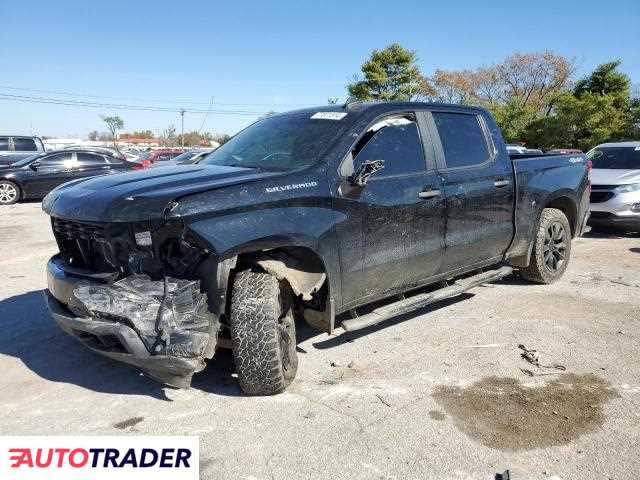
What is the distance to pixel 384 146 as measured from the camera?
13.2 feet

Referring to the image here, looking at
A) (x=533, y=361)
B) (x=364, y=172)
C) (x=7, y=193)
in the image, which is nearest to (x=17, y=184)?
(x=7, y=193)

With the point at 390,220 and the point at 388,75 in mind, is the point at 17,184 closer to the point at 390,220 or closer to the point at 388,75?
the point at 390,220

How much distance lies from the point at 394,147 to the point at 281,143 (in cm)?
87

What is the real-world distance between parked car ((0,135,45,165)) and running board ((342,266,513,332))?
18.3 metres

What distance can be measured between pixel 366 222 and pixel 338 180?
362mm

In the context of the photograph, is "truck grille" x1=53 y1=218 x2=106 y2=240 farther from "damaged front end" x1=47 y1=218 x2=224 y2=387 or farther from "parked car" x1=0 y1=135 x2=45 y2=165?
"parked car" x1=0 y1=135 x2=45 y2=165

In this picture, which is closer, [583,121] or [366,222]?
[366,222]

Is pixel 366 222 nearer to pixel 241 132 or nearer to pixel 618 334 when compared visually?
pixel 241 132

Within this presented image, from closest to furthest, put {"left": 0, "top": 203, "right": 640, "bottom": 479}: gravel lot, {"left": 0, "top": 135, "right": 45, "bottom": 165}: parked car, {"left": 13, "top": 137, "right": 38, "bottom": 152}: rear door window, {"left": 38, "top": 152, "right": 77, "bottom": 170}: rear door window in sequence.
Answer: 1. {"left": 0, "top": 203, "right": 640, "bottom": 479}: gravel lot
2. {"left": 38, "top": 152, "right": 77, "bottom": 170}: rear door window
3. {"left": 0, "top": 135, "right": 45, "bottom": 165}: parked car
4. {"left": 13, "top": 137, "right": 38, "bottom": 152}: rear door window

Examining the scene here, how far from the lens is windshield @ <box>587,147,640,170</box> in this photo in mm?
9609

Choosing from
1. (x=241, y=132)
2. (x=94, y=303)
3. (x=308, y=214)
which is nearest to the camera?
(x=94, y=303)

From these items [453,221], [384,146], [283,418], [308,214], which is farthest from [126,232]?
[453,221]

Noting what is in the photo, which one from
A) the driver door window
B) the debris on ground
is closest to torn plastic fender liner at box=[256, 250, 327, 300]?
the driver door window

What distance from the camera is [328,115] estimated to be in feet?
13.6
